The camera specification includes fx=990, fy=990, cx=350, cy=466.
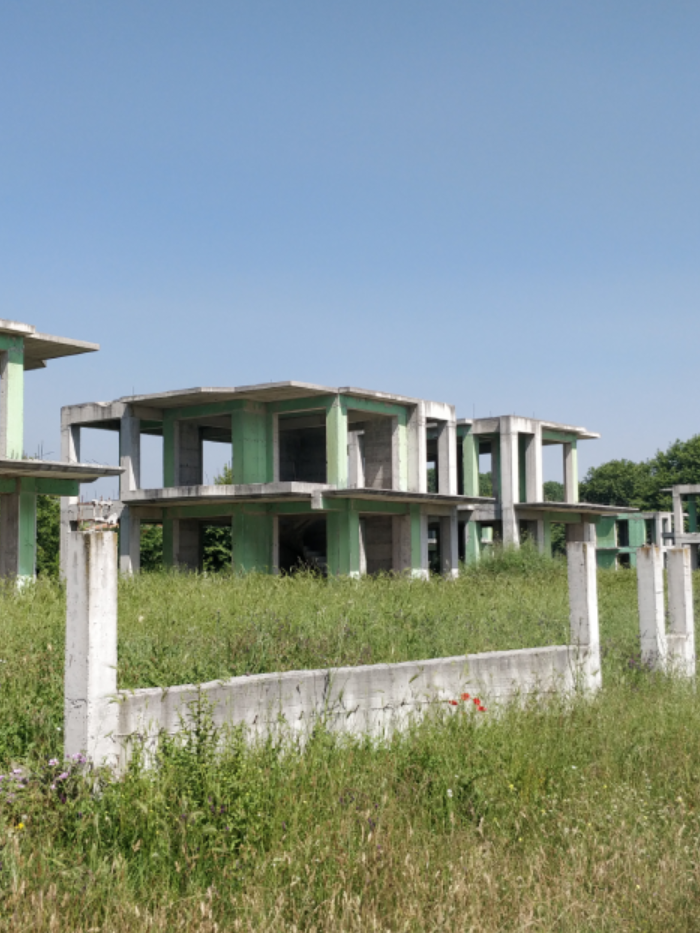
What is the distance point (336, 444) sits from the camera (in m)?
32.5

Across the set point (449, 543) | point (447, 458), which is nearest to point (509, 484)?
point (447, 458)

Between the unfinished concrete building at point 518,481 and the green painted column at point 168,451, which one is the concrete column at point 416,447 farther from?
the green painted column at point 168,451

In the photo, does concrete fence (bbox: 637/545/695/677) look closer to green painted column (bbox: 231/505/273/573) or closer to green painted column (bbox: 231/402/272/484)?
green painted column (bbox: 231/505/273/573)

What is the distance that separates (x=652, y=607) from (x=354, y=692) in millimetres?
4910

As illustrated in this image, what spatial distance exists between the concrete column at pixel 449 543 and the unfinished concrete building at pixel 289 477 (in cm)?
5

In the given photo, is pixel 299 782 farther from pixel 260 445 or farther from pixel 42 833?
pixel 260 445

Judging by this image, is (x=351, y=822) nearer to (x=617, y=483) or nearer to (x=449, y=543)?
(x=449, y=543)

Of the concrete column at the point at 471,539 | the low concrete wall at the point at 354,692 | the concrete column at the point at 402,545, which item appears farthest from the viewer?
the concrete column at the point at 471,539

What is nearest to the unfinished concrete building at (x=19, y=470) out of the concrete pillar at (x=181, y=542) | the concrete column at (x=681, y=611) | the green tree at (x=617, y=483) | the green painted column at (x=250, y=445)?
the green painted column at (x=250, y=445)

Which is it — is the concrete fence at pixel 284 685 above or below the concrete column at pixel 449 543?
below

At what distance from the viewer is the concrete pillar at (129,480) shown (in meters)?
34.6

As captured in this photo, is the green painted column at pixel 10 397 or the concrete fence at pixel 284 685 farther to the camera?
the green painted column at pixel 10 397

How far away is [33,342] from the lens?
2647 cm

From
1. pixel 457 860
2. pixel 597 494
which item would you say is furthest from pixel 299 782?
pixel 597 494
